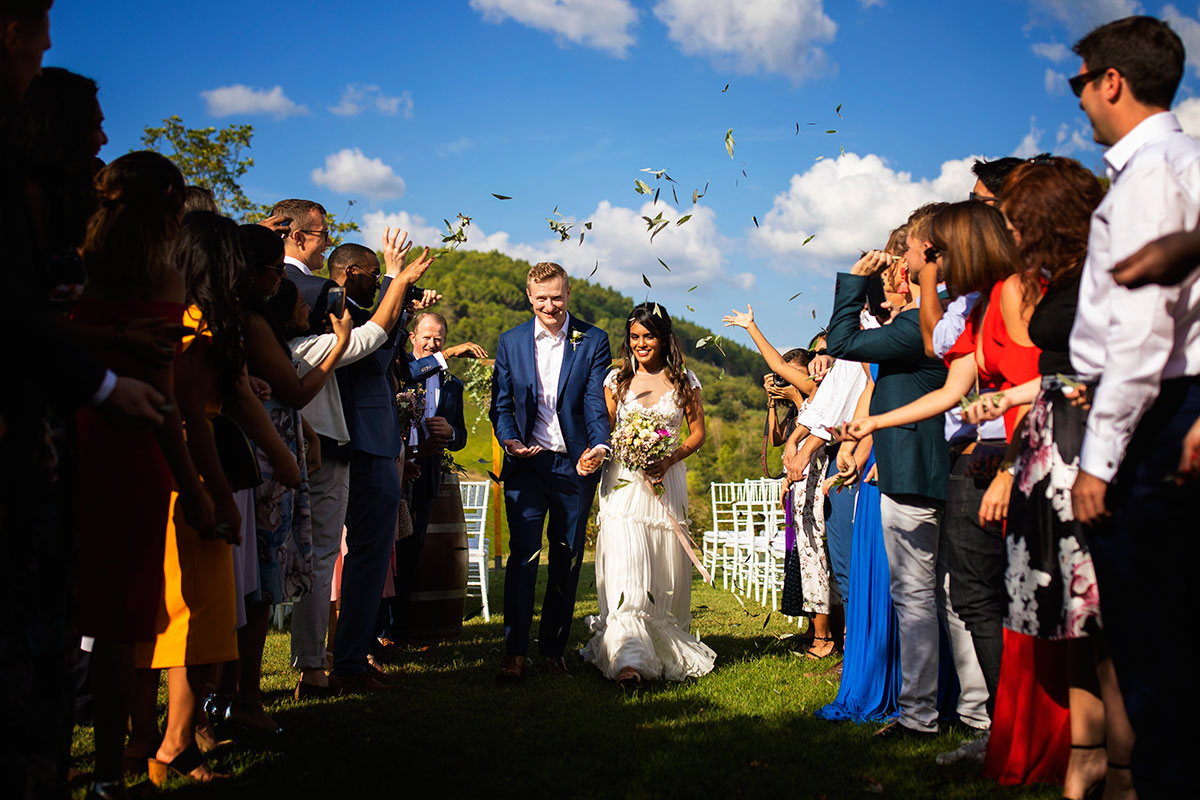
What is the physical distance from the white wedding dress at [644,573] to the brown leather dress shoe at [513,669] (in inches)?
21.3

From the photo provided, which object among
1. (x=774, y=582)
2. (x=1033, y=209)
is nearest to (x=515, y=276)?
(x=774, y=582)

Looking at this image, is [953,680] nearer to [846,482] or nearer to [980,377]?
[846,482]

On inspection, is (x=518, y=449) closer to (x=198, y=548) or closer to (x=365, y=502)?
(x=365, y=502)

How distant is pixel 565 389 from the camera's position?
644 centimetres

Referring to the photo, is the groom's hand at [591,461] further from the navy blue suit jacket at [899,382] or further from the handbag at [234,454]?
the handbag at [234,454]

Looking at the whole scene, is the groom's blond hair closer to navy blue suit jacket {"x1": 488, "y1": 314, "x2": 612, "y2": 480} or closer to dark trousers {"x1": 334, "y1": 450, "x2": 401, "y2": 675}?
navy blue suit jacket {"x1": 488, "y1": 314, "x2": 612, "y2": 480}

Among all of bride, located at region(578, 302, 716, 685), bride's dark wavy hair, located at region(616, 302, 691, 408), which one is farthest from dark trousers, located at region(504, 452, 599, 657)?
bride's dark wavy hair, located at region(616, 302, 691, 408)

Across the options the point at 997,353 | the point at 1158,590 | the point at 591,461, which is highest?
the point at 997,353

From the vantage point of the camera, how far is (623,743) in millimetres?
4379

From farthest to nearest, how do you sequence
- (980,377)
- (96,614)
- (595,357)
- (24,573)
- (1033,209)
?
1. (595,357)
2. (980,377)
3. (1033,209)
4. (96,614)
5. (24,573)

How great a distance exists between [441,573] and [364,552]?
231 centimetres

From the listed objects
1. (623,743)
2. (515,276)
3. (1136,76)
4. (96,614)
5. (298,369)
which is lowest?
(623,743)

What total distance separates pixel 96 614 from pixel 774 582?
958cm

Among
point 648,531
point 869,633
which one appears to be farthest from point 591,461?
point 869,633
